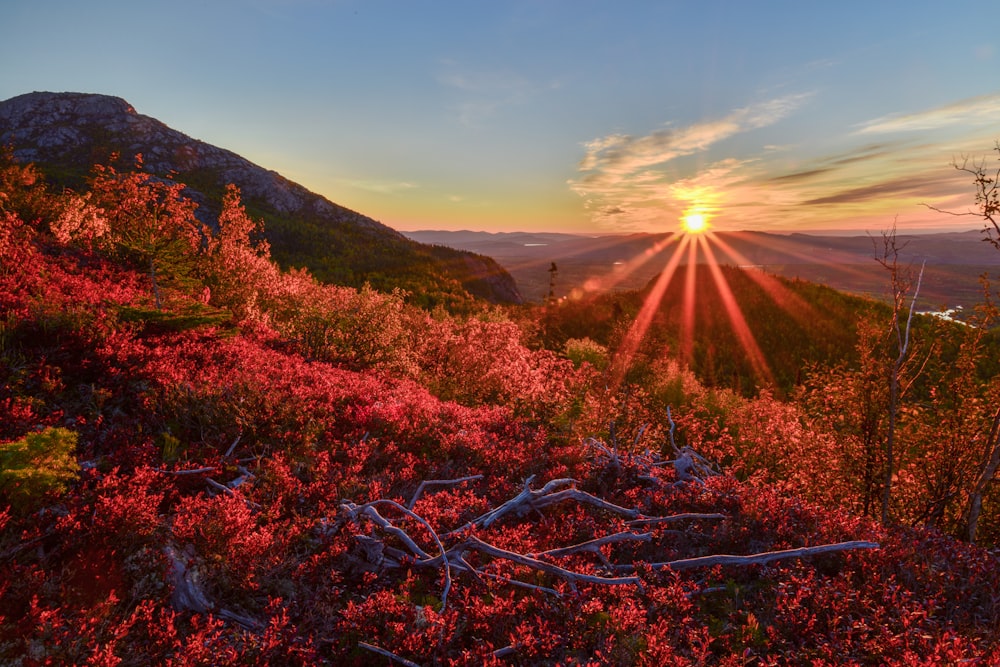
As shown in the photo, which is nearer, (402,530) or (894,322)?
(402,530)

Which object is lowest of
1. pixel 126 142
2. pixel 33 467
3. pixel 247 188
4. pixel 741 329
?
pixel 741 329

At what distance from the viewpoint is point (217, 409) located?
5.39 m

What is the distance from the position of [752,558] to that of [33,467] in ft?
19.1

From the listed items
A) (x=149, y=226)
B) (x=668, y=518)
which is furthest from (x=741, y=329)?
(x=149, y=226)

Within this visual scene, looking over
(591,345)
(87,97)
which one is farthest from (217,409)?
(87,97)

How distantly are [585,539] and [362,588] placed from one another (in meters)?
2.13

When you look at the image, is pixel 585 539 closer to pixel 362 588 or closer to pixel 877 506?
pixel 362 588

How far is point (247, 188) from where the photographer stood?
78500 mm

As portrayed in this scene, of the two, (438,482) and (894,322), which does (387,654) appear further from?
(894,322)

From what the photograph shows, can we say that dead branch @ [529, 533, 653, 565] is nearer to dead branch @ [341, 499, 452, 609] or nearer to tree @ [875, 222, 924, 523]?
dead branch @ [341, 499, 452, 609]

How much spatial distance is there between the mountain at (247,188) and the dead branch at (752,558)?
Result: 41.5 m

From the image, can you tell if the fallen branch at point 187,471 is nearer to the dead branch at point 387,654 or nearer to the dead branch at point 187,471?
the dead branch at point 187,471

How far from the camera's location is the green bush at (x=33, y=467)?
3.26 meters

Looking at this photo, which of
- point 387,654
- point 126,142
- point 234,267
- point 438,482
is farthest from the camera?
point 126,142
